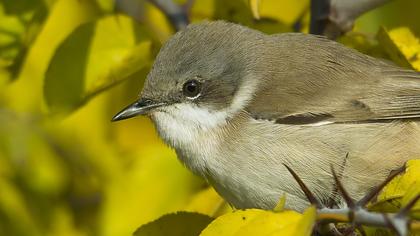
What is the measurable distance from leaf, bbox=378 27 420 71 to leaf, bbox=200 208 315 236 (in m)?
1.39

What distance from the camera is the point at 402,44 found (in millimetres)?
3592

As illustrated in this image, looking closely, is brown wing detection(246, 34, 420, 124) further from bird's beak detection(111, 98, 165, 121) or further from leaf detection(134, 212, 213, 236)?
leaf detection(134, 212, 213, 236)

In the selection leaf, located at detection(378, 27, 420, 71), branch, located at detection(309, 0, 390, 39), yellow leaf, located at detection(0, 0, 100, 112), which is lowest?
leaf, located at detection(378, 27, 420, 71)

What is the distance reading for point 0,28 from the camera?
12.3 ft

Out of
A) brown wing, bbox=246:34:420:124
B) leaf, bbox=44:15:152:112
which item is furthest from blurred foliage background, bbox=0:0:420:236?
brown wing, bbox=246:34:420:124

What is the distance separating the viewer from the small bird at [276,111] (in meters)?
3.39

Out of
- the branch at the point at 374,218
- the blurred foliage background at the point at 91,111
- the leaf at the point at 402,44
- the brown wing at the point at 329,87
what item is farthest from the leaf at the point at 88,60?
the branch at the point at 374,218

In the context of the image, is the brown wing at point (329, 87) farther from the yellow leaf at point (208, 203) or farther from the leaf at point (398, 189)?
the leaf at point (398, 189)

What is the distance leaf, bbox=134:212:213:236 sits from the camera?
316 cm

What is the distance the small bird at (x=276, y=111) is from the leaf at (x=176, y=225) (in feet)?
0.86

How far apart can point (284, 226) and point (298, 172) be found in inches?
42.5

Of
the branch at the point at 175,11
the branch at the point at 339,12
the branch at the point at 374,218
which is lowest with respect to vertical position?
the branch at the point at 339,12

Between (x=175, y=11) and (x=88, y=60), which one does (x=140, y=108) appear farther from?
(x=175, y=11)

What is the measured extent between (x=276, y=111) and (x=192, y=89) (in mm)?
426
